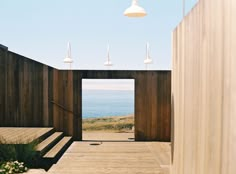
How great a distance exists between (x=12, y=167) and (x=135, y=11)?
3.14 metres

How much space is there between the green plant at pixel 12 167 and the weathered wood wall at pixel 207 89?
127 inches

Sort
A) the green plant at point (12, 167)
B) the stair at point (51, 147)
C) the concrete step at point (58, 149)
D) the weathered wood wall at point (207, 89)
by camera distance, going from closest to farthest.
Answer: the weathered wood wall at point (207, 89)
the green plant at point (12, 167)
the stair at point (51, 147)
the concrete step at point (58, 149)

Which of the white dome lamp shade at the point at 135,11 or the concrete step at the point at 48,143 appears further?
the concrete step at the point at 48,143

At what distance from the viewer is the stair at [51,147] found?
5207 mm

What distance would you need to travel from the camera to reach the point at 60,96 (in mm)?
7352

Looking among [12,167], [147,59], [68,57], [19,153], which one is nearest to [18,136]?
[19,153]

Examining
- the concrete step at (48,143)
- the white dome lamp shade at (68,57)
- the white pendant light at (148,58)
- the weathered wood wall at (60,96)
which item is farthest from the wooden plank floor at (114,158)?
the white dome lamp shade at (68,57)

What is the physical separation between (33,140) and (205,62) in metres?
4.65

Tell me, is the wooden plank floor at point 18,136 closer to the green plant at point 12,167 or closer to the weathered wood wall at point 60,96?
the weathered wood wall at point 60,96

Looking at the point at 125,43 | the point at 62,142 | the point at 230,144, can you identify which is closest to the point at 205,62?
the point at 230,144

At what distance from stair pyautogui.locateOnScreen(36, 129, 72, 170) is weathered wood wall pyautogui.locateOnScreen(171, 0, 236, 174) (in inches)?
151

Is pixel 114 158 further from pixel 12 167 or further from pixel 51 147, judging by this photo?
pixel 12 167

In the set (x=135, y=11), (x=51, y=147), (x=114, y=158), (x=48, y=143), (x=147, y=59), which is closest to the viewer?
(x=135, y=11)

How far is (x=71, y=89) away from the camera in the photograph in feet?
24.1
